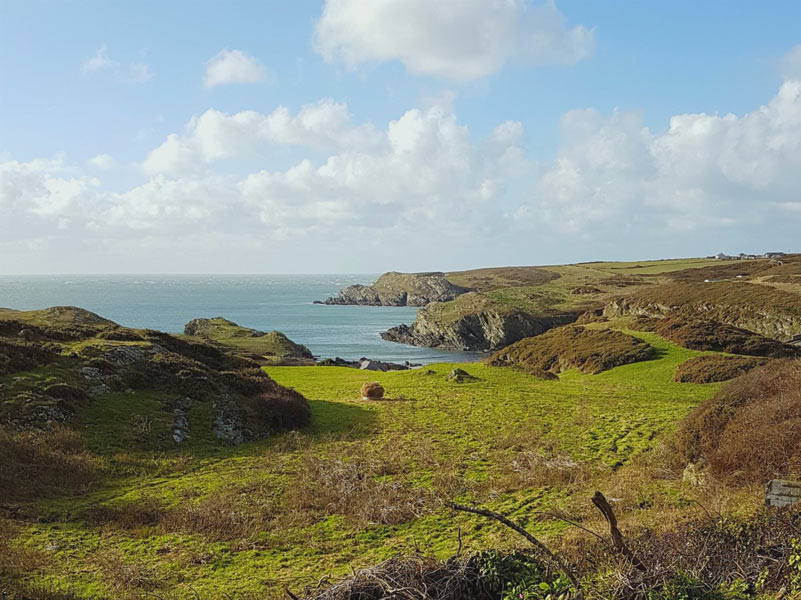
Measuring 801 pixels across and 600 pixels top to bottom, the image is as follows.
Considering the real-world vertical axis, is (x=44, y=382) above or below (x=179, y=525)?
above

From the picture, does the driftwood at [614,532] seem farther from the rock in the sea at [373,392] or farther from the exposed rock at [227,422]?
the rock in the sea at [373,392]

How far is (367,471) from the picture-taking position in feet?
46.5

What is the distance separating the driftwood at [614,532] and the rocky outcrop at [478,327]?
94.3m

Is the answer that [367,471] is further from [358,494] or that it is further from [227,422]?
[227,422]

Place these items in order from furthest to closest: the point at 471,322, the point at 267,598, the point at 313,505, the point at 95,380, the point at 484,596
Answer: the point at 471,322
the point at 95,380
the point at 313,505
the point at 267,598
the point at 484,596

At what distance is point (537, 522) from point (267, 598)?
209 inches

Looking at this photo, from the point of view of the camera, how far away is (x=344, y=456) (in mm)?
16047

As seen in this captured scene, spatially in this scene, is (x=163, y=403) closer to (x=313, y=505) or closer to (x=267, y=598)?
(x=313, y=505)

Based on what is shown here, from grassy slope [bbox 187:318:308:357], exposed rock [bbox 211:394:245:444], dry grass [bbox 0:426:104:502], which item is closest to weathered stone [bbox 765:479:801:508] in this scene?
dry grass [bbox 0:426:104:502]

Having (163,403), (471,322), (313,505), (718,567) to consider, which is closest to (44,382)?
(163,403)

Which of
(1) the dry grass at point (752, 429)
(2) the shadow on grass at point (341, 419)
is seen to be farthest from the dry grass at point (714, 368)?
(2) the shadow on grass at point (341, 419)

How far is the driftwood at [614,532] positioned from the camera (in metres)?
5.29

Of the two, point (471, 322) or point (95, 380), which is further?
point (471, 322)

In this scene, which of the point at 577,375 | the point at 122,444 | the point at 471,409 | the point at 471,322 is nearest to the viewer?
the point at 122,444
